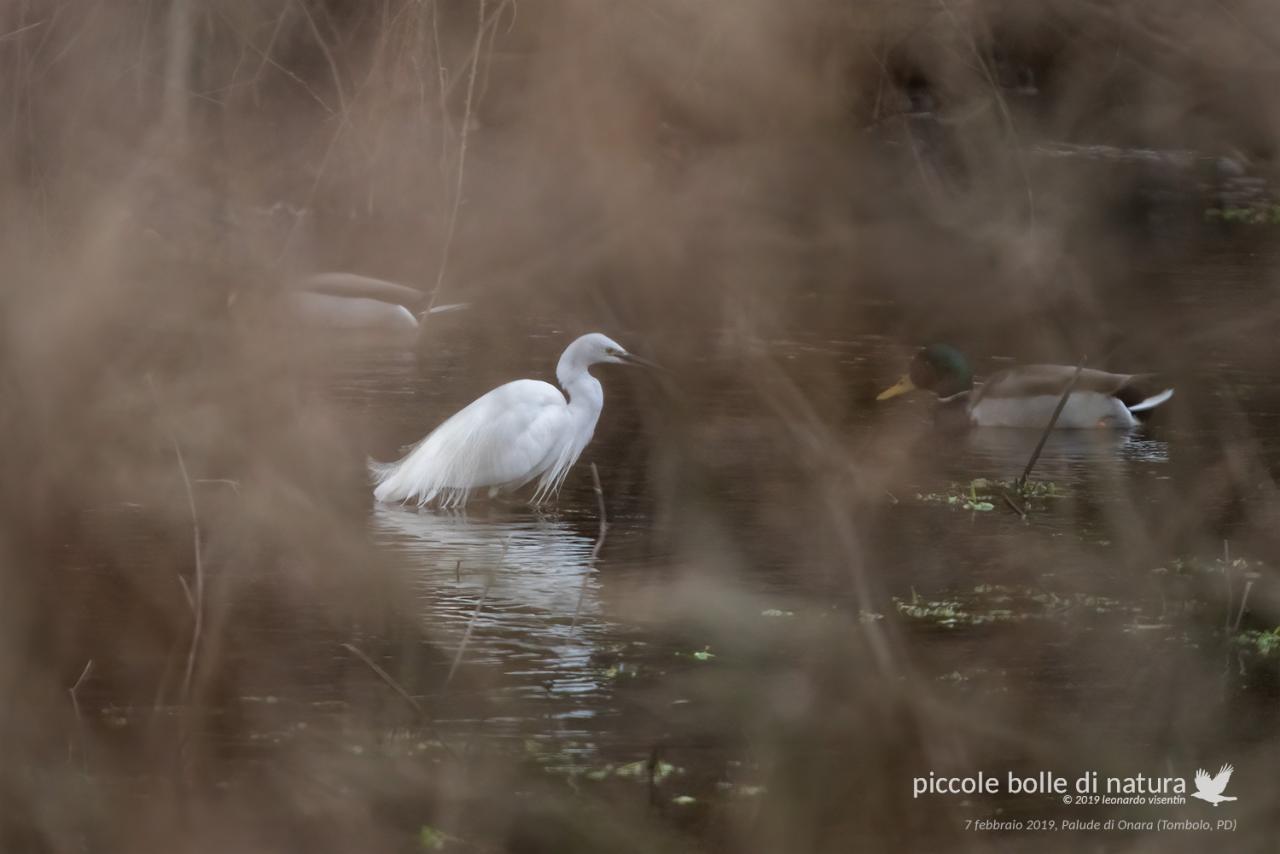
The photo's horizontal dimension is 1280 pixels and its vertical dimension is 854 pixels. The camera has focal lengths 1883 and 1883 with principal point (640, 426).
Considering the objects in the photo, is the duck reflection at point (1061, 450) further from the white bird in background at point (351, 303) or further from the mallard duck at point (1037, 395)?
the white bird in background at point (351, 303)

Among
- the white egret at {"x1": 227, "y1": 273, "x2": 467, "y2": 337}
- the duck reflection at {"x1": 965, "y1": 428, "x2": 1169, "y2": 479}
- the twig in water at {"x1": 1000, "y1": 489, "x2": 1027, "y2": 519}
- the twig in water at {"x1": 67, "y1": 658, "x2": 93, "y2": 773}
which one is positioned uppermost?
the white egret at {"x1": 227, "y1": 273, "x2": 467, "y2": 337}

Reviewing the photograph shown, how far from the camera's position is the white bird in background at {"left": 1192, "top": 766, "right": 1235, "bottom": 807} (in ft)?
13.3

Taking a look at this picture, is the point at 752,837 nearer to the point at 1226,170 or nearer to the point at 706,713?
the point at 706,713

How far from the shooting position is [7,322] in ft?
23.2

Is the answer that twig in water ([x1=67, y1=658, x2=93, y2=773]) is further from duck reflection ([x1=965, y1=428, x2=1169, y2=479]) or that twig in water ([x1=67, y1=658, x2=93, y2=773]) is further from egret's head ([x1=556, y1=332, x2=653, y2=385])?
duck reflection ([x1=965, y1=428, x2=1169, y2=479])

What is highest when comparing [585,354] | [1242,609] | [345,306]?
[345,306]

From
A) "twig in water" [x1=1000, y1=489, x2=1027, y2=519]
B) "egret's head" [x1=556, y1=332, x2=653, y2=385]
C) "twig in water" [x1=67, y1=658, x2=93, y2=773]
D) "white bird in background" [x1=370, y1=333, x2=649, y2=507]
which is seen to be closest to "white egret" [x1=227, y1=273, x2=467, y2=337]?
"egret's head" [x1=556, y1=332, x2=653, y2=385]

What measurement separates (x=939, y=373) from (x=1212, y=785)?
4.20m

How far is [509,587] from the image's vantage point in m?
5.39

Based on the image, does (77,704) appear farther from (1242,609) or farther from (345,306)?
(345,306)

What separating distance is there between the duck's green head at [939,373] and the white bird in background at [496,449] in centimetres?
205

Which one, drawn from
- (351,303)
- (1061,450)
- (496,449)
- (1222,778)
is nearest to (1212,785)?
(1222,778)

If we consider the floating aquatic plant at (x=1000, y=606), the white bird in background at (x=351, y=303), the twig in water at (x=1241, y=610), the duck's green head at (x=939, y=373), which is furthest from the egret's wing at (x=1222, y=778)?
the white bird in background at (x=351, y=303)

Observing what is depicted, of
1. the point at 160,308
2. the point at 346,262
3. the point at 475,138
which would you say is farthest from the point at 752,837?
the point at 475,138
